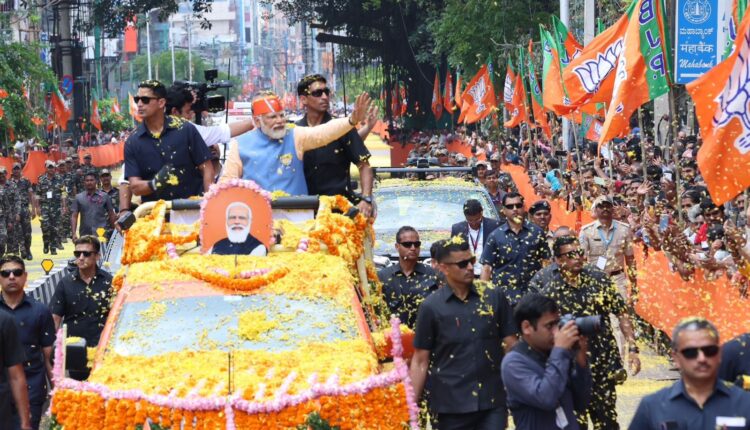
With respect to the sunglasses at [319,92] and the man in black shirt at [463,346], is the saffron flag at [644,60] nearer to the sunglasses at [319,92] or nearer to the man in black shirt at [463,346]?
the sunglasses at [319,92]

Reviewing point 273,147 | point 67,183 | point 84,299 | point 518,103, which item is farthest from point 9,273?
point 518,103

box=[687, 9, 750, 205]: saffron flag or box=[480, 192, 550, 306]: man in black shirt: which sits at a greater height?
box=[687, 9, 750, 205]: saffron flag

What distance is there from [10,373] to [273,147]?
128 inches

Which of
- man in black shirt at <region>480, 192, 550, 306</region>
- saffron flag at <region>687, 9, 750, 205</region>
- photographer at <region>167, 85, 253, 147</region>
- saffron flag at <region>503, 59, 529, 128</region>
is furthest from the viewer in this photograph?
saffron flag at <region>503, 59, 529, 128</region>

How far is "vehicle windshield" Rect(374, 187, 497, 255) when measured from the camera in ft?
53.8

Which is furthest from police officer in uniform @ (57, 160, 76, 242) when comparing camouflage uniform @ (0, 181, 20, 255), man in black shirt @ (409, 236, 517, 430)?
man in black shirt @ (409, 236, 517, 430)

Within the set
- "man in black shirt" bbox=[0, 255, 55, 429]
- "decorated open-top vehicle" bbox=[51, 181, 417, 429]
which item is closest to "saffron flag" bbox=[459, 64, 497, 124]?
"decorated open-top vehicle" bbox=[51, 181, 417, 429]

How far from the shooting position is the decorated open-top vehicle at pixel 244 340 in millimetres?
7750

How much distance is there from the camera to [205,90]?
15.0 metres

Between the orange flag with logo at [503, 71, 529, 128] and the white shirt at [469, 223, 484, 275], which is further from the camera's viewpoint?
the orange flag with logo at [503, 71, 529, 128]

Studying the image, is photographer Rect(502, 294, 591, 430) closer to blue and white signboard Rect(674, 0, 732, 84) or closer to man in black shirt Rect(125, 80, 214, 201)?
man in black shirt Rect(125, 80, 214, 201)

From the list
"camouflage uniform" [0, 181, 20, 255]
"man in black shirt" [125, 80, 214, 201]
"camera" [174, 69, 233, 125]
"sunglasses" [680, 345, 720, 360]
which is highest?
"camera" [174, 69, 233, 125]

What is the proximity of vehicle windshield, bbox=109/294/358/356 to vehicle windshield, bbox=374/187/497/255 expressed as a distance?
22.6 ft

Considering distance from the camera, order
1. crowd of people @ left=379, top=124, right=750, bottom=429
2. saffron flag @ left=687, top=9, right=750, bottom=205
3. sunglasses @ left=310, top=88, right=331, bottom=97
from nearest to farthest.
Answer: crowd of people @ left=379, top=124, right=750, bottom=429 → saffron flag @ left=687, top=9, right=750, bottom=205 → sunglasses @ left=310, top=88, right=331, bottom=97
